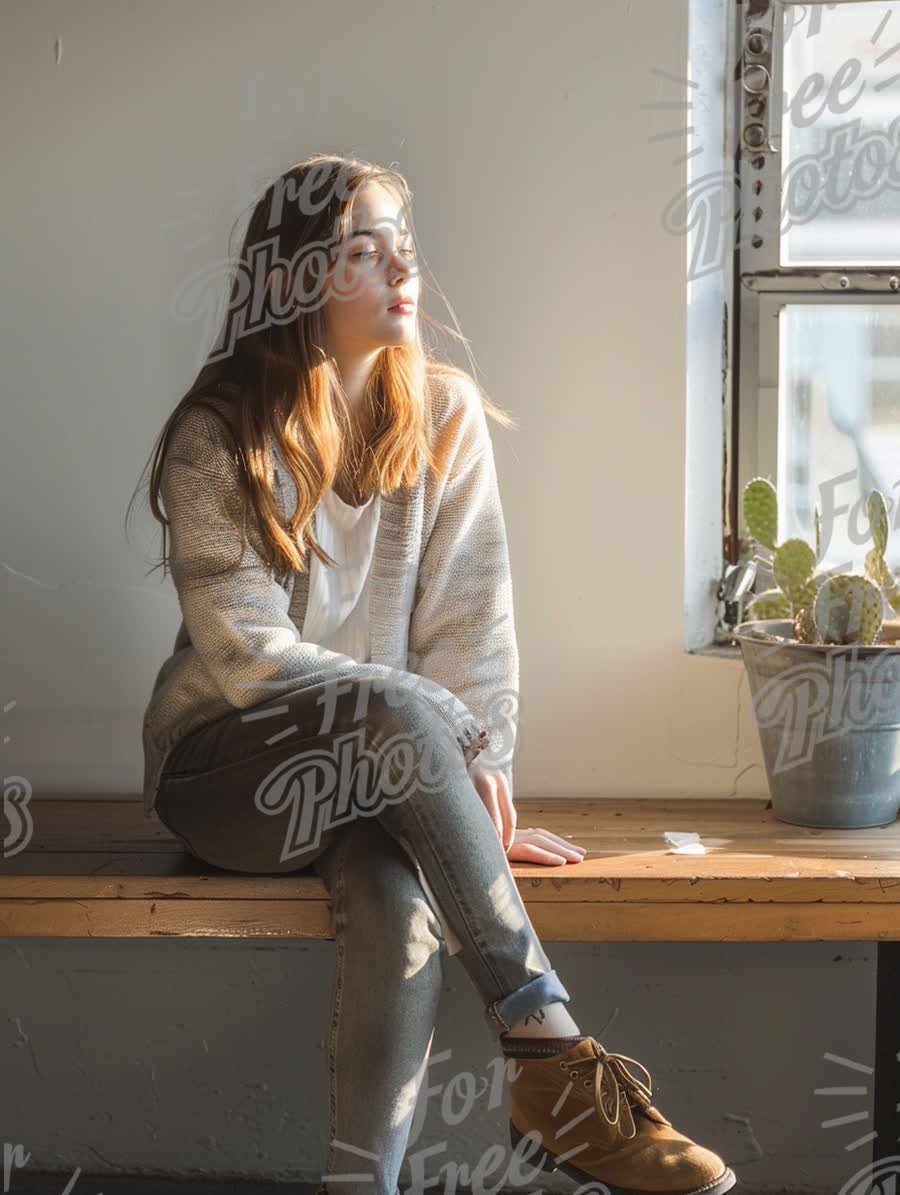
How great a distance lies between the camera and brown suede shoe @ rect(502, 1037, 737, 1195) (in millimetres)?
1312

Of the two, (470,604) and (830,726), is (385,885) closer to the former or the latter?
(470,604)

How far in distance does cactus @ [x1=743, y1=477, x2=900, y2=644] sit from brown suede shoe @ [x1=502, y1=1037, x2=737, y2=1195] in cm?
60

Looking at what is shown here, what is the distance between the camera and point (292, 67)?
187 cm

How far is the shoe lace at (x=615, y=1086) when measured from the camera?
132 cm

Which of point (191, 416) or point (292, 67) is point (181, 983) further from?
point (292, 67)

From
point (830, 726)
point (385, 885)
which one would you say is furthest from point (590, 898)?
point (830, 726)

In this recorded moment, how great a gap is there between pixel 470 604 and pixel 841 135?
87 centimetres

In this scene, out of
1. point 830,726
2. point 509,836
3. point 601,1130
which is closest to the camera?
point 601,1130

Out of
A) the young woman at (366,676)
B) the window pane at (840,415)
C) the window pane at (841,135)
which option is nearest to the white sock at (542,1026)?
the young woman at (366,676)


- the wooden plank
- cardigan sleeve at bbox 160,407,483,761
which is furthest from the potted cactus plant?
cardigan sleeve at bbox 160,407,483,761

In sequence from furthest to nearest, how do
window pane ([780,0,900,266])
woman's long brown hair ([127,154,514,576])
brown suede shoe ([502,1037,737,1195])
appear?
window pane ([780,0,900,266]), woman's long brown hair ([127,154,514,576]), brown suede shoe ([502,1037,737,1195])

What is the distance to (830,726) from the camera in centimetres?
168

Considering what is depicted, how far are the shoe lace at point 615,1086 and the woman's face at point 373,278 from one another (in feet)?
2.75

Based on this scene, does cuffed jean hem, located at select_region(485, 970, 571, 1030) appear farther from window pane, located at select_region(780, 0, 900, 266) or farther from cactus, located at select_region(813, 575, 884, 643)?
window pane, located at select_region(780, 0, 900, 266)
